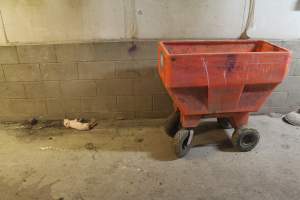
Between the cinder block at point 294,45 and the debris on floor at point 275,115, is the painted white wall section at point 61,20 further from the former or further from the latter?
the debris on floor at point 275,115

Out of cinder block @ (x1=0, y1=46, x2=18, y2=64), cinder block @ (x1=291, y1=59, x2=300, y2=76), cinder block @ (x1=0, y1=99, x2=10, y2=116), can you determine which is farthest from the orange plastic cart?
cinder block @ (x1=0, y1=99, x2=10, y2=116)

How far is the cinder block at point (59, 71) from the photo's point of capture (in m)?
2.57

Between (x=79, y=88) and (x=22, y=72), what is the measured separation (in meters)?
0.60

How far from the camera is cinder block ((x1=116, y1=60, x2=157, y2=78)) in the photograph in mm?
2600

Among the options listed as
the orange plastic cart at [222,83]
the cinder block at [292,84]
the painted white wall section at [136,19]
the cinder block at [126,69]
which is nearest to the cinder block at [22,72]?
the painted white wall section at [136,19]

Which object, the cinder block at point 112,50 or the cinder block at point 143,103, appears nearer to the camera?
the cinder block at point 112,50

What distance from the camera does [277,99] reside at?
113 inches

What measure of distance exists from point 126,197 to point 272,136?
5.32 ft

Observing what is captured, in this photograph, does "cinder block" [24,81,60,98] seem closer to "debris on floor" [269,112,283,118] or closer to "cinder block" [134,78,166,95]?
"cinder block" [134,78,166,95]

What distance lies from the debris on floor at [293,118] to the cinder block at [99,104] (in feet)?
6.31

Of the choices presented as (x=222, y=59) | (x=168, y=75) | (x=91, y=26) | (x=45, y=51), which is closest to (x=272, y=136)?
(x=222, y=59)

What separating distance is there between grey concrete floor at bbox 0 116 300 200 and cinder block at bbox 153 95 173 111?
0.21m

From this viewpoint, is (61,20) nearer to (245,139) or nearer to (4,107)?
(4,107)

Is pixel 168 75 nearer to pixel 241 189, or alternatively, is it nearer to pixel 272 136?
pixel 241 189
